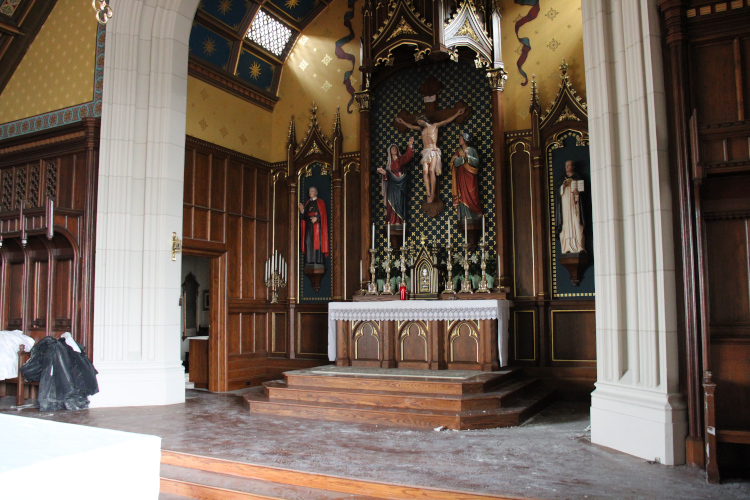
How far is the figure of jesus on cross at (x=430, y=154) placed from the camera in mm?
9766

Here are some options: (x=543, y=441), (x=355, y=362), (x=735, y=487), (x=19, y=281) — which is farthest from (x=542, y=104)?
(x=19, y=281)

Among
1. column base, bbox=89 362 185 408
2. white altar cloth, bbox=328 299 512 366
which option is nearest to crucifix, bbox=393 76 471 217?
white altar cloth, bbox=328 299 512 366

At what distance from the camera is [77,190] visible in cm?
875

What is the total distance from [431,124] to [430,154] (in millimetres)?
524

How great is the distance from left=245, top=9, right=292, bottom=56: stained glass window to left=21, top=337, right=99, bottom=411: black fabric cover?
6164 millimetres

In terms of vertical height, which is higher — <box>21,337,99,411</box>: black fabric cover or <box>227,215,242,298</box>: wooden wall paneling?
<box>227,215,242,298</box>: wooden wall paneling

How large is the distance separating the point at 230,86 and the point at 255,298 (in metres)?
3.76

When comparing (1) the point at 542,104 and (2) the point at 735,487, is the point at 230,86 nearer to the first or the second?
(1) the point at 542,104

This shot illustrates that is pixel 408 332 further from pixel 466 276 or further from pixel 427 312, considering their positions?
pixel 466 276

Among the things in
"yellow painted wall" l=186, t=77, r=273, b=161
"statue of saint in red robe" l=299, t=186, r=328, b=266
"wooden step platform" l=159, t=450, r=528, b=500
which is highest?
"yellow painted wall" l=186, t=77, r=273, b=161

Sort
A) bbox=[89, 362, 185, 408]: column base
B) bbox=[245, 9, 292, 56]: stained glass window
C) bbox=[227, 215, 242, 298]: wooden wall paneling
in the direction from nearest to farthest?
bbox=[89, 362, 185, 408]: column base, bbox=[227, 215, 242, 298]: wooden wall paneling, bbox=[245, 9, 292, 56]: stained glass window

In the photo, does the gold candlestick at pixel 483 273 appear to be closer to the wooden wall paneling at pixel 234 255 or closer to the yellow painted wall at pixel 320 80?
the yellow painted wall at pixel 320 80

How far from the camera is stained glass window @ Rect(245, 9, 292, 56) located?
10.7m

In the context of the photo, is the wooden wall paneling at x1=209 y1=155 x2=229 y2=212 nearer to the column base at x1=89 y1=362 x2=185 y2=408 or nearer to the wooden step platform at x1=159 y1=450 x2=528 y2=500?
the column base at x1=89 y1=362 x2=185 y2=408
